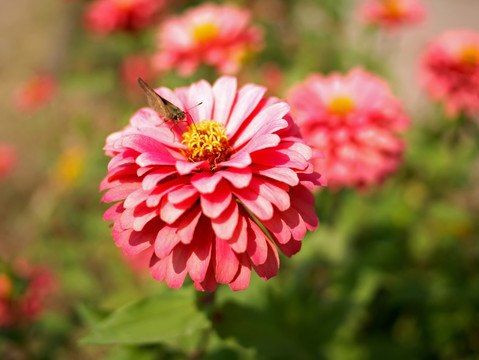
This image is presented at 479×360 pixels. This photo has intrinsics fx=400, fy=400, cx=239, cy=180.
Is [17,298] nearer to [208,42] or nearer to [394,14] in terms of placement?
[208,42]

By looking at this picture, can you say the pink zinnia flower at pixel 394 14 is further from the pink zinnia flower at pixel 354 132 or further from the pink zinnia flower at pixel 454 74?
the pink zinnia flower at pixel 354 132

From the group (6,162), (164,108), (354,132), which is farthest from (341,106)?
(6,162)

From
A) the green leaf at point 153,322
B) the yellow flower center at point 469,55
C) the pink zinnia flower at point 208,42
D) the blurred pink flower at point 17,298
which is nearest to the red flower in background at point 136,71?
the pink zinnia flower at point 208,42

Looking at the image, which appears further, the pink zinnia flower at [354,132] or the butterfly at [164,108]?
the pink zinnia flower at [354,132]

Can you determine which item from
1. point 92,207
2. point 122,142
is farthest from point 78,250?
point 122,142

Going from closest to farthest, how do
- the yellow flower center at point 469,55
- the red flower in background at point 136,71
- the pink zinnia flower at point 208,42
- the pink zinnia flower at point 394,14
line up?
the pink zinnia flower at point 208,42 → the yellow flower center at point 469,55 → the pink zinnia flower at point 394,14 → the red flower in background at point 136,71

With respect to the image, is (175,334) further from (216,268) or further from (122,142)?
(122,142)
